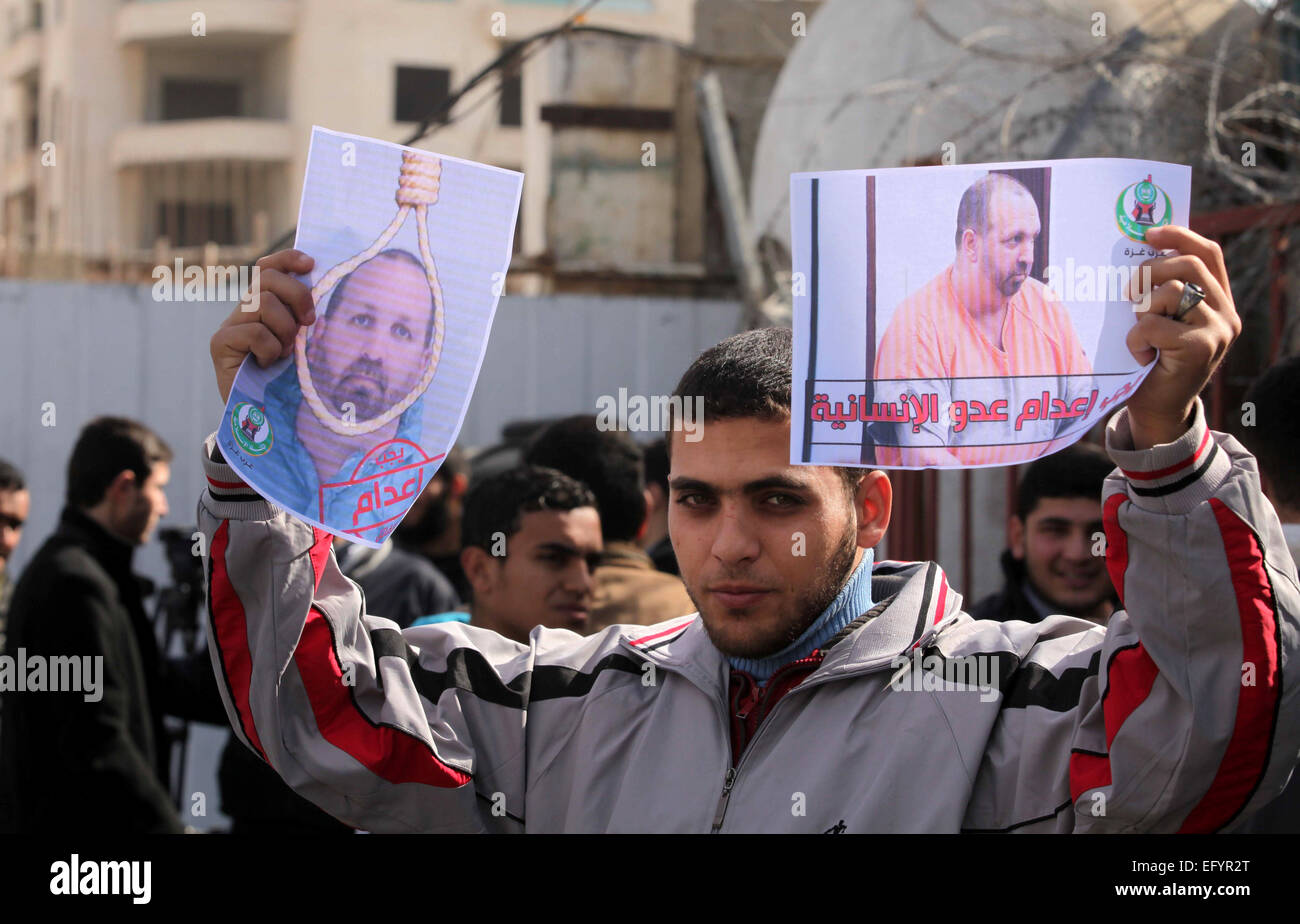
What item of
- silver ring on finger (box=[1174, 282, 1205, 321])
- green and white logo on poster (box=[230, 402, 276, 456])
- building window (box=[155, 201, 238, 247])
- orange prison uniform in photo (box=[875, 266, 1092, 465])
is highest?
building window (box=[155, 201, 238, 247])

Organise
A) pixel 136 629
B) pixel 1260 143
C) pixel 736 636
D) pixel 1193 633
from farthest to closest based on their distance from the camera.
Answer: pixel 1260 143
pixel 136 629
pixel 736 636
pixel 1193 633

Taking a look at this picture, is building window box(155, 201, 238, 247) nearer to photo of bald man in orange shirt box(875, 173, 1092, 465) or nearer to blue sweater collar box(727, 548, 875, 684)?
blue sweater collar box(727, 548, 875, 684)

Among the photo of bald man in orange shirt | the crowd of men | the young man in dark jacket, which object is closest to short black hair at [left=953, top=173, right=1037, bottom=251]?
the photo of bald man in orange shirt

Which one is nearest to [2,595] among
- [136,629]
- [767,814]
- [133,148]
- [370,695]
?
[136,629]

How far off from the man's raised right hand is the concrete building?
22750 millimetres

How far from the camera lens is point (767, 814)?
6.34 ft

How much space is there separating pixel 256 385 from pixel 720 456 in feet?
2.12

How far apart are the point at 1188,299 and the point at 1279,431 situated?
3.54 feet

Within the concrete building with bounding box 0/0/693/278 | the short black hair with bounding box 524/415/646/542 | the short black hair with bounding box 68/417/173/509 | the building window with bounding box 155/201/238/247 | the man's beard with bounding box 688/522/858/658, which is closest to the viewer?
the man's beard with bounding box 688/522/858/658

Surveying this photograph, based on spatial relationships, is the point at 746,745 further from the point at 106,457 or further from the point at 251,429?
the point at 106,457

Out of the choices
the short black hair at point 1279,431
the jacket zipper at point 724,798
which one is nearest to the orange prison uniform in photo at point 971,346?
the jacket zipper at point 724,798

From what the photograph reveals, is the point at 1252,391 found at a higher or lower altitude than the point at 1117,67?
lower

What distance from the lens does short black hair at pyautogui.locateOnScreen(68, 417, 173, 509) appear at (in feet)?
Answer: 14.4
